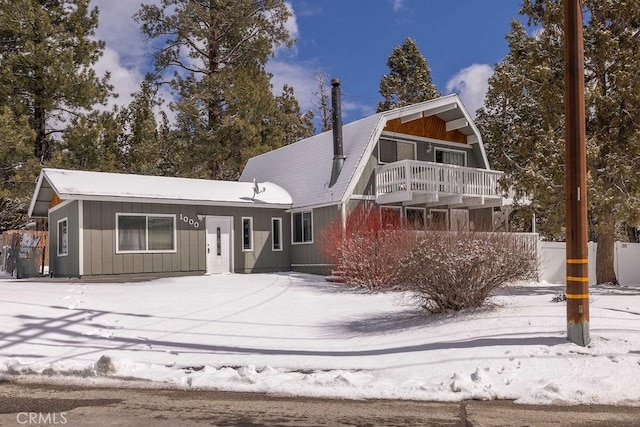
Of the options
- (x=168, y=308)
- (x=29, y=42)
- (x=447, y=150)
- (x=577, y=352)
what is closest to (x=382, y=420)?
(x=577, y=352)

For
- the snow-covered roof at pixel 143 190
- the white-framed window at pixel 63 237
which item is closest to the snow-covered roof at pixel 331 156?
the snow-covered roof at pixel 143 190

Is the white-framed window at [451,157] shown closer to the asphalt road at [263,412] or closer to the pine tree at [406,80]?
the pine tree at [406,80]

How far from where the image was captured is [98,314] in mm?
11547

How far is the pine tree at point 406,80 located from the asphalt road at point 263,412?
31.7 m

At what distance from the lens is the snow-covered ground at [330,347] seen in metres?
6.46

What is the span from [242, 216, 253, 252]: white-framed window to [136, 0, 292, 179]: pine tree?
11.3m

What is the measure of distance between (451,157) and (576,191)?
54.4 ft

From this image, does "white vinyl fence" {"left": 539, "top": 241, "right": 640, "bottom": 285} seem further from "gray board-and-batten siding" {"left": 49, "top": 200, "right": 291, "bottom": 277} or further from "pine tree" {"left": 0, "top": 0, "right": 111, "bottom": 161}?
"pine tree" {"left": 0, "top": 0, "right": 111, "bottom": 161}

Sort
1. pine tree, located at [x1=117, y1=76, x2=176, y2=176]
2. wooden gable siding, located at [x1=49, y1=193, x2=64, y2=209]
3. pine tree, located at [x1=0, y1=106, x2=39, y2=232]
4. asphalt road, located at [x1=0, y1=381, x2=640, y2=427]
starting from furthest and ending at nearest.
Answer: pine tree, located at [x1=117, y1=76, x2=176, y2=176] < pine tree, located at [x1=0, y1=106, x2=39, y2=232] < wooden gable siding, located at [x1=49, y1=193, x2=64, y2=209] < asphalt road, located at [x1=0, y1=381, x2=640, y2=427]

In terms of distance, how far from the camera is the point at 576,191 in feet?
24.6

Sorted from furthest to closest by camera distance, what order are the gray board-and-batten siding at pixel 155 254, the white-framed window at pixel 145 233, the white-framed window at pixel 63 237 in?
the white-framed window at pixel 63 237, the white-framed window at pixel 145 233, the gray board-and-batten siding at pixel 155 254

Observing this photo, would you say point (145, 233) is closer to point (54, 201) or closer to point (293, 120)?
point (54, 201)

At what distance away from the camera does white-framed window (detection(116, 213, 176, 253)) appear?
18.6 metres

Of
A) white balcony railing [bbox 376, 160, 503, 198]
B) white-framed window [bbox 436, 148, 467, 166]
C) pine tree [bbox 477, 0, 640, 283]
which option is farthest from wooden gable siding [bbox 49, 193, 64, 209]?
pine tree [bbox 477, 0, 640, 283]
